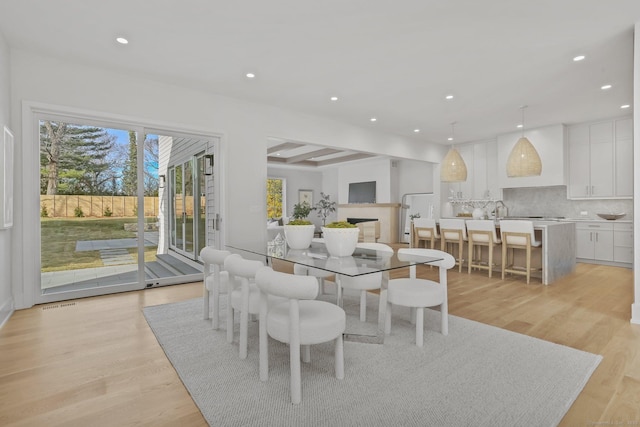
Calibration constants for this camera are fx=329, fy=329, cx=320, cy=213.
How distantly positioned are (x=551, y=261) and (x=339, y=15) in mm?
4260

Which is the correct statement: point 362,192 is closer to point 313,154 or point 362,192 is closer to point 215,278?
point 313,154

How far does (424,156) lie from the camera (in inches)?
305

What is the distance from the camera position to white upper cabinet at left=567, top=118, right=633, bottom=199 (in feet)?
18.9

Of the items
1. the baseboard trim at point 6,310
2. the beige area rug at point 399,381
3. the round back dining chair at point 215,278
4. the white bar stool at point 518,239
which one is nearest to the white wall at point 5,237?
the baseboard trim at point 6,310

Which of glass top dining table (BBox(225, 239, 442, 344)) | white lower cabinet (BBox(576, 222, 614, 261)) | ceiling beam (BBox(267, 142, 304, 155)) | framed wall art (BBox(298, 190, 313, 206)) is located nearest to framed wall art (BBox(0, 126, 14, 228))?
glass top dining table (BBox(225, 239, 442, 344))

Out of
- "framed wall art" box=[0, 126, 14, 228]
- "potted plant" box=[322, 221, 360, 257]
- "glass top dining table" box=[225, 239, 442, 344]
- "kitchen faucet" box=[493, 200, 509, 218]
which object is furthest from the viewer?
"kitchen faucet" box=[493, 200, 509, 218]

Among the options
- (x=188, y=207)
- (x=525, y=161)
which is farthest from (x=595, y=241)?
(x=188, y=207)

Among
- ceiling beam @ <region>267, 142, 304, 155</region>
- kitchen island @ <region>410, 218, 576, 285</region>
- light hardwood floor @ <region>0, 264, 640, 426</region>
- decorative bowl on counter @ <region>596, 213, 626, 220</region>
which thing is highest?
ceiling beam @ <region>267, 142, 304, 155</region>

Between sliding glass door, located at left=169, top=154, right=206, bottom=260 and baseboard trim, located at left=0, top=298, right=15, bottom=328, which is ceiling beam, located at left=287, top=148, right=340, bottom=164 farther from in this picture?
baseboard trim, located at left=0, top=298, right=15, bottom=328

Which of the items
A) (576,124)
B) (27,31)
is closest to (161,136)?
(27,31)

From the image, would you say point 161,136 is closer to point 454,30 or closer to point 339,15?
point 339,15

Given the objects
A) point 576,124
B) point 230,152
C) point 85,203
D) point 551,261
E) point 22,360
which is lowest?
point 22,360

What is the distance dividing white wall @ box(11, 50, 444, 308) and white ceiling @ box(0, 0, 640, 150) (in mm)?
196

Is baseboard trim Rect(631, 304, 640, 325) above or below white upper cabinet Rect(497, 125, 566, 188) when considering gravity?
below
